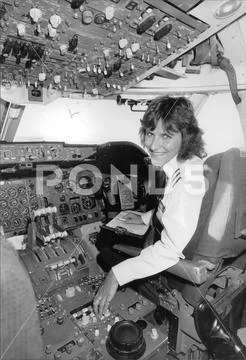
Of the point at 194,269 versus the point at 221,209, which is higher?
the point at 221,209

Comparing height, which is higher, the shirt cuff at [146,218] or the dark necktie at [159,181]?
the dark necktie at [159,181]

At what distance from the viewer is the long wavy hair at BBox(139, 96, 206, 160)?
5.15 feet

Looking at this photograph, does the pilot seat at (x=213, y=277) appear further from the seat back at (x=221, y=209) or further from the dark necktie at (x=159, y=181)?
the dark necktie at (x=159, y=181)

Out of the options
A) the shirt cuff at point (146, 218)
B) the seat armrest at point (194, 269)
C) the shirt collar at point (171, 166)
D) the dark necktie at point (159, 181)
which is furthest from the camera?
the dark necktie at point (159, 181)

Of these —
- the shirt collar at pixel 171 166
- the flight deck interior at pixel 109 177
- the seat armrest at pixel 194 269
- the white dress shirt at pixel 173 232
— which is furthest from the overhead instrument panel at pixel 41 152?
the seat armrest at pixel 194 269

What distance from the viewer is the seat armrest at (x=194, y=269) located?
124 cm

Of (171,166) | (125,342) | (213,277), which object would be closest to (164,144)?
(171,166)

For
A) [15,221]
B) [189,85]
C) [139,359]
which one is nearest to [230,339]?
[139,359]

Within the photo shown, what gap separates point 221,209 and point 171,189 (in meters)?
0.27

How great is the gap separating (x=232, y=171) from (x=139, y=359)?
0.96 metres

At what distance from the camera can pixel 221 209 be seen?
1349 millimetres

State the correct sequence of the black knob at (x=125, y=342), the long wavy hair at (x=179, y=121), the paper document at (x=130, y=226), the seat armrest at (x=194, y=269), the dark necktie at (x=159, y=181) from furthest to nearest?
the dark necktie at (x=159, y=181) < the paper document at (x=130, y=226) < the long wavy hair at (x=179, y=121) < the seat armrest at (x=194, y=269) < the black knob at (x=125, y=342)

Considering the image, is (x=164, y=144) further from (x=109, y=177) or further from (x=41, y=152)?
(x=109, y=177)

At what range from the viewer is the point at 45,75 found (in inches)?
75.2
